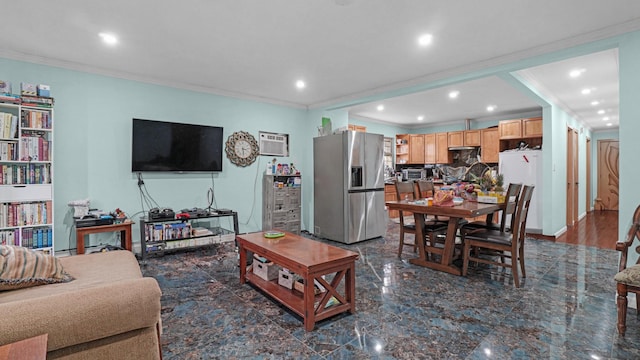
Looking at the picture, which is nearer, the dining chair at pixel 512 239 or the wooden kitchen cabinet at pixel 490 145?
the dining chair at pixel 512 239

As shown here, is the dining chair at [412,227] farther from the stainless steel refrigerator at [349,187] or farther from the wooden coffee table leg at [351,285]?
the wooden coffee table leg at [351,285]

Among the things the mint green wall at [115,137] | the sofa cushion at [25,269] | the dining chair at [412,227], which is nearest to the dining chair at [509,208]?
the dining chair at [412,227]

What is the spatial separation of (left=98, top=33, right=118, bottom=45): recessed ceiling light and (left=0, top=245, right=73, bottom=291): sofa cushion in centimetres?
217

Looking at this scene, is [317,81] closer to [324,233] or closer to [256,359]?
[324,233]

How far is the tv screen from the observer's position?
13.4 ft

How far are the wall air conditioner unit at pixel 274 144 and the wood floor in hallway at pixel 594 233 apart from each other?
4.91 m

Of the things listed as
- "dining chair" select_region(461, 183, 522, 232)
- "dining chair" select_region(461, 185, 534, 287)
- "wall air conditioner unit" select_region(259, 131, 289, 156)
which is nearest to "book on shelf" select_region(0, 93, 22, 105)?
"wall air conditioner unit" select_region(259, 131, 289, 156)

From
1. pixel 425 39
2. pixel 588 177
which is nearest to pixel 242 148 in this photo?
pixel 425 39

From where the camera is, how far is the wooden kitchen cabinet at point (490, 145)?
21.7ft

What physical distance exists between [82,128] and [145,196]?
3.68 ft

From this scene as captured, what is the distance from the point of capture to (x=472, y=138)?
707 cm

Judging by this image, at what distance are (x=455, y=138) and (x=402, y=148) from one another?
57.2 inches

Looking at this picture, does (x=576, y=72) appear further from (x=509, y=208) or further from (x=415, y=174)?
(x=415, y=174)

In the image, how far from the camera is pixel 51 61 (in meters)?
3.52
